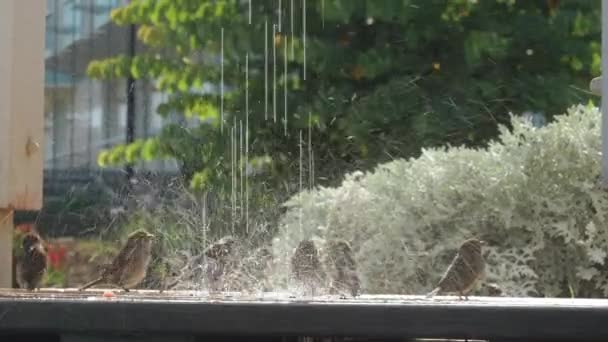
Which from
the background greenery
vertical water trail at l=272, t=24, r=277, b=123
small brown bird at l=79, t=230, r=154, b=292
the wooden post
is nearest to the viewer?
small brown bird at l=79, t=230, r=154, b=292

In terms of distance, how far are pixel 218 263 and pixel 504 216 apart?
7.88 feet

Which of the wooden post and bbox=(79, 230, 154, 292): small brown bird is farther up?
the wooden post

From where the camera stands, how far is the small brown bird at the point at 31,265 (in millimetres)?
3033

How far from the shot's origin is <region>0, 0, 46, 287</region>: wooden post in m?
3.28

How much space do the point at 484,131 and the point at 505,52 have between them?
558 mm

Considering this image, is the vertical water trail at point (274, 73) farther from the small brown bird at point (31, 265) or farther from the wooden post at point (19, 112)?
the small brown bird at point (31, 265)

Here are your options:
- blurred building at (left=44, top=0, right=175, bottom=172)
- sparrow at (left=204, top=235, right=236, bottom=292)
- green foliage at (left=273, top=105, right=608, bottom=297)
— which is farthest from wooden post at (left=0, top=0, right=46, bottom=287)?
blurred building at (left=44, top=0, right=175, bottom=172)

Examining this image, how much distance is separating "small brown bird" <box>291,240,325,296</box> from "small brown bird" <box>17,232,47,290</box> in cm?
61

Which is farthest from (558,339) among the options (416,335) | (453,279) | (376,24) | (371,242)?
(376,24)

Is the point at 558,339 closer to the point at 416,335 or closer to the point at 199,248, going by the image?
the point at 416,335

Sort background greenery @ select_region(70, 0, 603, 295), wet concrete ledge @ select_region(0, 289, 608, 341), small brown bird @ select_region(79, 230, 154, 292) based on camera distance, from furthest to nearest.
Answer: background greenery @ select_region(70, 0, 603, 295), small brown bird @ select_region(79, 230, 154, 292), wet concrete ledge @ select_region(0, 289, 608, 341)

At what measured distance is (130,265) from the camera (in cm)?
293

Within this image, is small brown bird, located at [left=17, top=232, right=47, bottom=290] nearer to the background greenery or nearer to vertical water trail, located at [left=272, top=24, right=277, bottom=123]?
the background greenery

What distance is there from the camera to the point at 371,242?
5.34 meters
